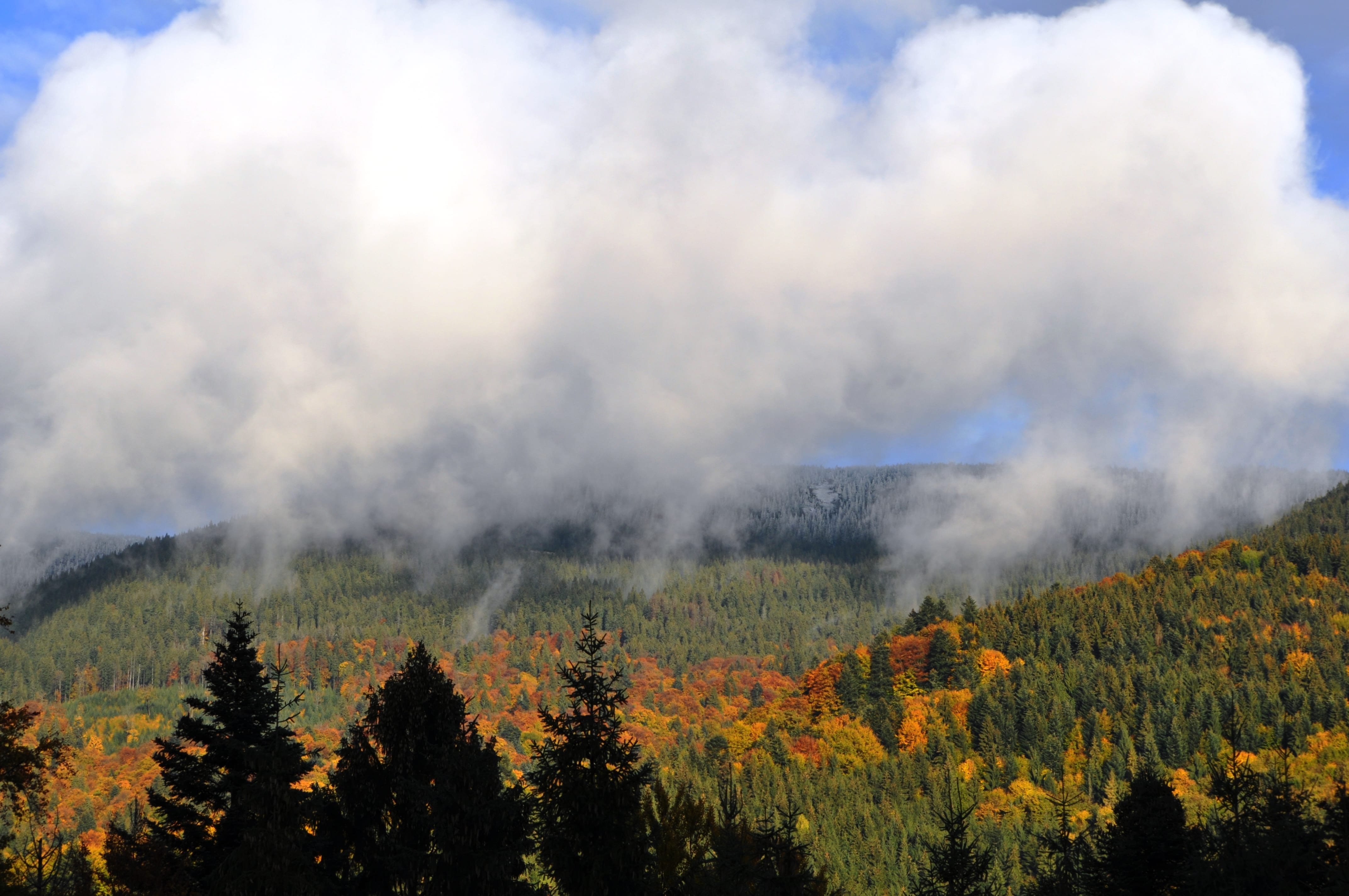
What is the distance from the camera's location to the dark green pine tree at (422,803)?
114 ft

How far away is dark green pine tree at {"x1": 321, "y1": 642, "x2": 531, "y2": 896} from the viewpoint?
114 feet

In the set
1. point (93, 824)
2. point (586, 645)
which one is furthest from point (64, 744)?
point (93, 824)

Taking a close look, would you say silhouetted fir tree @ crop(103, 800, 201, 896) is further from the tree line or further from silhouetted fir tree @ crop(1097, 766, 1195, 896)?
silhouetted fir tree @ crop(1097, 766, 1195, 896)

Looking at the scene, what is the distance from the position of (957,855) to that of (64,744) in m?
31.3

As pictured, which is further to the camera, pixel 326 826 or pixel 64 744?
pixel 326 826

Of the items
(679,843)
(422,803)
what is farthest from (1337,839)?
(422,803)

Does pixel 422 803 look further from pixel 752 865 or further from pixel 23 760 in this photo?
pixel 752 865

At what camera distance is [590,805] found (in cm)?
3616

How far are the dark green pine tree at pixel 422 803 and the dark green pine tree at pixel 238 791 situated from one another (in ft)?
6.07

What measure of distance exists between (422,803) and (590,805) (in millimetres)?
5759

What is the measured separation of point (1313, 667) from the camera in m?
181

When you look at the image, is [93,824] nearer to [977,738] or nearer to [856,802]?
[856,802]

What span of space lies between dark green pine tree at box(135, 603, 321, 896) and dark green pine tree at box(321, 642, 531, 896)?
1.85 meters

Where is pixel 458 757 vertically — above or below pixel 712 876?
above
